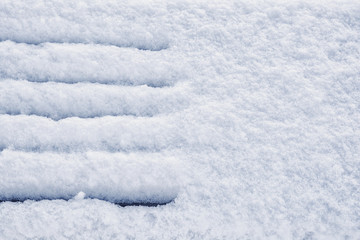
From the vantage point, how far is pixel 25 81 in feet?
2.37

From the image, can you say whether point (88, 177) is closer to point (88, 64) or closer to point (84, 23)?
point (88, 64)

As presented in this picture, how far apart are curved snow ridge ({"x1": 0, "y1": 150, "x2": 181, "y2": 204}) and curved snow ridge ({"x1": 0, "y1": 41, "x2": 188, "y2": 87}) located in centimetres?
16

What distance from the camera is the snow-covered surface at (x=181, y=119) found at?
650 mm

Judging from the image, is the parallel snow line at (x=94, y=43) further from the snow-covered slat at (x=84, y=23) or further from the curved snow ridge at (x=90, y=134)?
the curved snow ridge at (x=90, y=134)

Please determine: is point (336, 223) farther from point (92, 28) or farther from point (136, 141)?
point (92, 28)

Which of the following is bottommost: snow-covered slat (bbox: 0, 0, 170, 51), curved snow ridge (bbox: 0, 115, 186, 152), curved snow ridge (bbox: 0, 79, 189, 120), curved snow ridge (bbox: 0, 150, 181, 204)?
curved snow ridge (bbox: 0, 150, 181, 204)

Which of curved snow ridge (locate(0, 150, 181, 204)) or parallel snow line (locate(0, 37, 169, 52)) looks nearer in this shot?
curved snow ridge (locate(0, 150, 181, 204))

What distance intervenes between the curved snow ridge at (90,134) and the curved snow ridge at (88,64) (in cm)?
9

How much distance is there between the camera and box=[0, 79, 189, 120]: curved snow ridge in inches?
27.7

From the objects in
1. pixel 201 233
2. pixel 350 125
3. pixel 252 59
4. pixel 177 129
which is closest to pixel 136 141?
pixel 177 129

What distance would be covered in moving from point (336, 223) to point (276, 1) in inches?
20.1

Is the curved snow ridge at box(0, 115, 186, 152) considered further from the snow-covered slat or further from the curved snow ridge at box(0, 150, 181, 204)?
the snow-covered slat

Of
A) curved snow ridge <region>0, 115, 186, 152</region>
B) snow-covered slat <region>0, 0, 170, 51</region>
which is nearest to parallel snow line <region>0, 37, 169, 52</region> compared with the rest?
snow-covered slat <region>0, 0, 170, 51</region>


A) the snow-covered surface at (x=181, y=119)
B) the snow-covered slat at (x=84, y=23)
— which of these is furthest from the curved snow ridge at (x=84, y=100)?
the snow-covered slat at (x=84, y=23)
